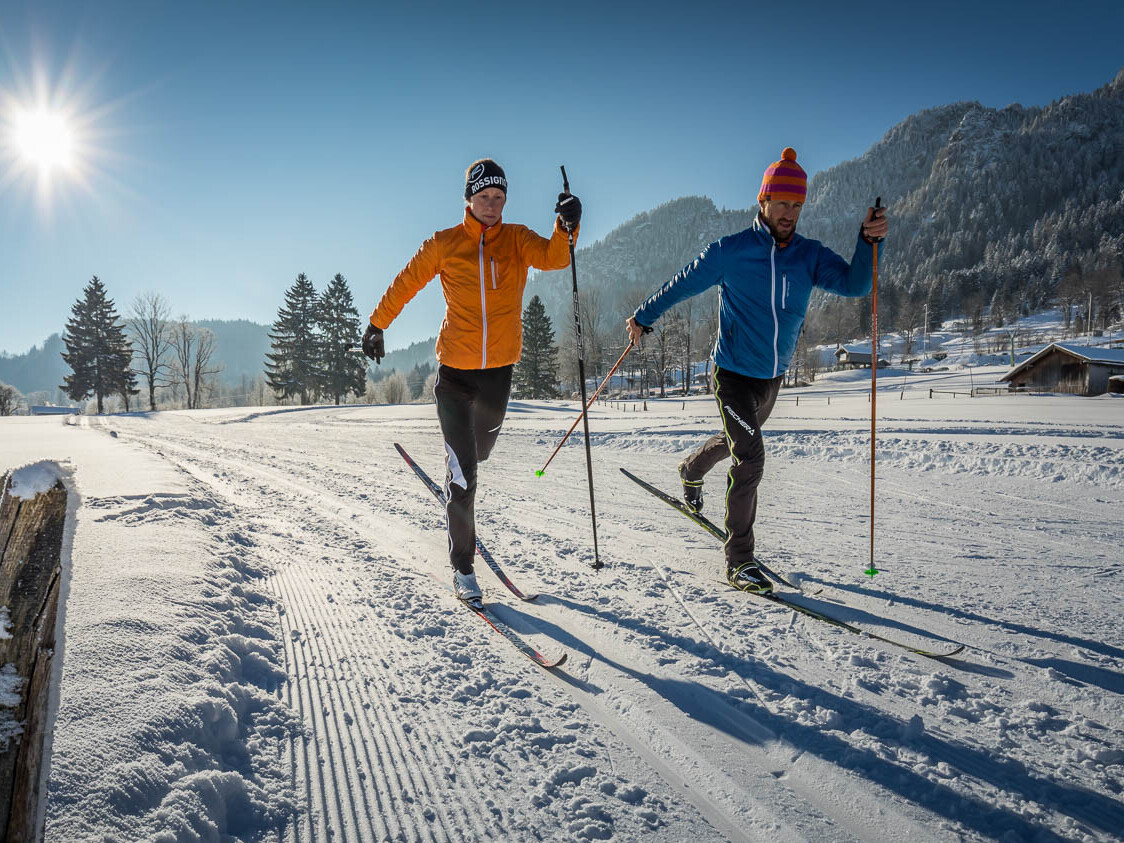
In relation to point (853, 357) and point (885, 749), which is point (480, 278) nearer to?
point (885, 749)

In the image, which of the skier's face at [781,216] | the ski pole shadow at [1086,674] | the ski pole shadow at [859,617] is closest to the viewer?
the ski pole shadow at [1086,674]

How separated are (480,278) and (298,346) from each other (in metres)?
49.6

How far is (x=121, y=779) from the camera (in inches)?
52.5

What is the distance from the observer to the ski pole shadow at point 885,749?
150 centimetres

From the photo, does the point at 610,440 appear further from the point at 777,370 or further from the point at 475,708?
the point at 475,708

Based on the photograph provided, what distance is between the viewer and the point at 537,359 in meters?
48.1

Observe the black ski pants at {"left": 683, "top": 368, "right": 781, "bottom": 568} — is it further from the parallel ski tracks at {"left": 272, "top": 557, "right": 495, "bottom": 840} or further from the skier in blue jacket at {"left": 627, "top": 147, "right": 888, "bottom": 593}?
the parallel ski tracks at {"left": 272, "top": 557, "right": 495, "bottom": 840}

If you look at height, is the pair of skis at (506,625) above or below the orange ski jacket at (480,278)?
below

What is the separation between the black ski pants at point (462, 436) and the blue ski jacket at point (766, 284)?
1.36 meters

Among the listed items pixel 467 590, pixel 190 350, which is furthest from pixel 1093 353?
pixel 190 350

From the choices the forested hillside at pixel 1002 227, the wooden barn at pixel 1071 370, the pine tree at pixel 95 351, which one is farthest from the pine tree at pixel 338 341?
the wooden barn at pixel 1071 370

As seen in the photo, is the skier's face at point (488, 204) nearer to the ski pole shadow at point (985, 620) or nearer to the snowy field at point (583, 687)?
the snowy field at point (583, 687)

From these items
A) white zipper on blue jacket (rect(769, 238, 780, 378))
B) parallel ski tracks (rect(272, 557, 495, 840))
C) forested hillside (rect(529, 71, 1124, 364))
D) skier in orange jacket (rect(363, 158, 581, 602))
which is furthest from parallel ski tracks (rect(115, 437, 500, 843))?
forested hillside (rect(529, 71, 1124, 364))

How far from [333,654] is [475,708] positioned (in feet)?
2.75
